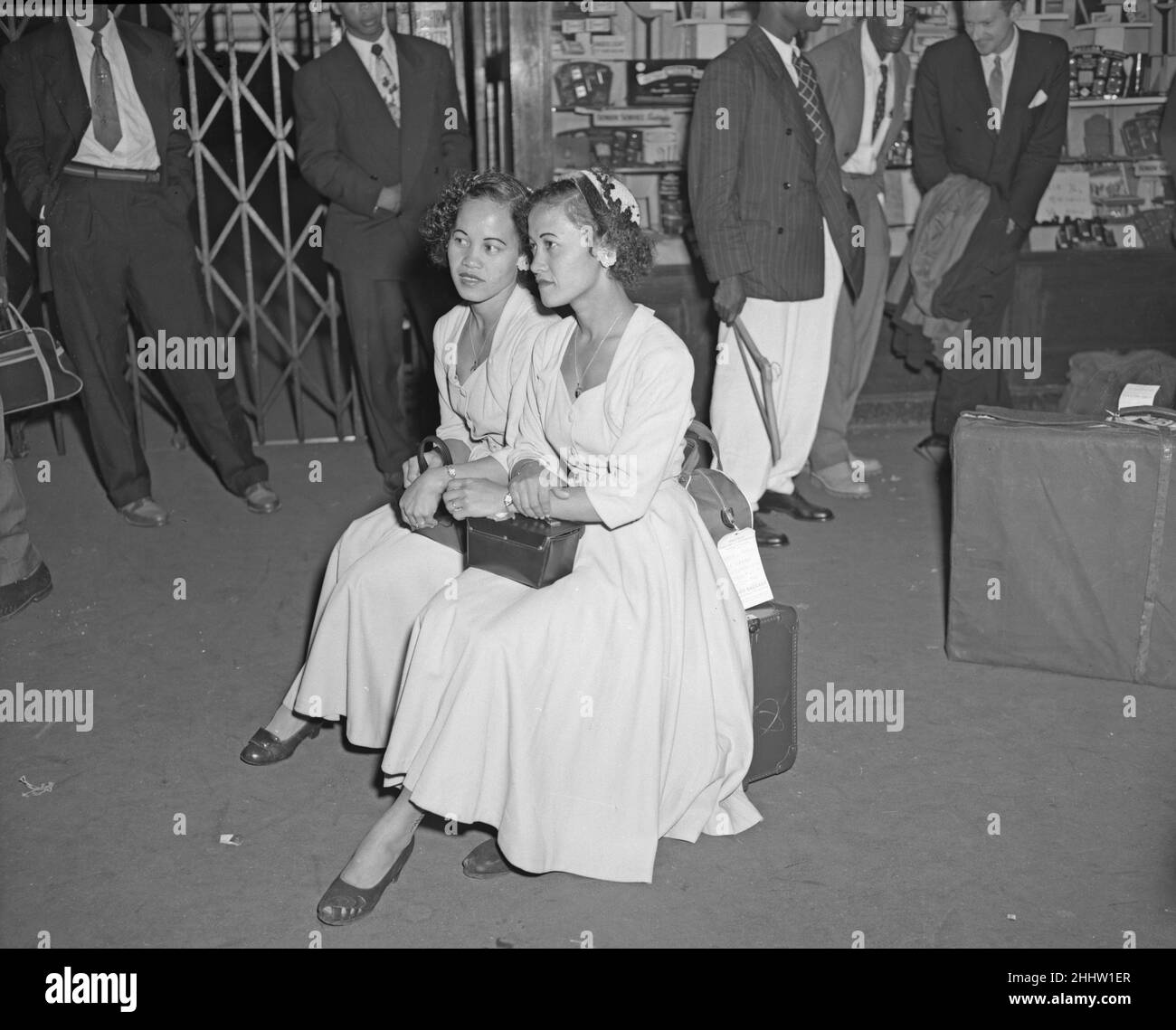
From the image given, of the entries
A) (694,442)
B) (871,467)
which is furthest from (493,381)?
(871,467)

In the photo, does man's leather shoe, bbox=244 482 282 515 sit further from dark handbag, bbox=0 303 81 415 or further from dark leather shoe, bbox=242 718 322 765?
dark leather shoe, bbox=242 718 322 765

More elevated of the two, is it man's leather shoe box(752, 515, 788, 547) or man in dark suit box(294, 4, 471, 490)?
man in dark suit box(294, 4, 471, 490)

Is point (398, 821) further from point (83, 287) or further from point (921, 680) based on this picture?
point (83, 287)

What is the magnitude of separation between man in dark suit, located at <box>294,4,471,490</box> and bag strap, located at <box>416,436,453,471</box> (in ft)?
7.39

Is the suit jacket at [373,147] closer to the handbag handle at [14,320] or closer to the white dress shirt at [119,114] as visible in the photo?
the white dress shirt at [119,114]

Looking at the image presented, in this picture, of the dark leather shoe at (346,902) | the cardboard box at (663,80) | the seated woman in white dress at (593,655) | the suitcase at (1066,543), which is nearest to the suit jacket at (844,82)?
the cardboard box at (663,80)

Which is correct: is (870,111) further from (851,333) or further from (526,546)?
(526,546)

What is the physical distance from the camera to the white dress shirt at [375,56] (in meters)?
5.28

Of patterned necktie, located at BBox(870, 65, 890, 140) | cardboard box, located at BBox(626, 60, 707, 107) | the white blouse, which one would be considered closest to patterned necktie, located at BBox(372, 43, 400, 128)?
cardboard box, located at BBox(626, 60, 707, 107)

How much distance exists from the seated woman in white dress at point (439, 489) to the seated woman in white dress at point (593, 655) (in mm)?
202

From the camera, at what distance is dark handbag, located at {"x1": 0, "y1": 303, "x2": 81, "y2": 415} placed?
13.9ft

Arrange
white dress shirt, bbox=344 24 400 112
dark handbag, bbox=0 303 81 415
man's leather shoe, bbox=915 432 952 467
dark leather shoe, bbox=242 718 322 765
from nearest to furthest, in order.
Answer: dark leather shoe, bbox=242 718 322 765 < dark handbag, bbox=0 303 81 415 < white dress shirt, bbox=344 24 400 112 < man's leather shoe, bbox=915 432 952 467

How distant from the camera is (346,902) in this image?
2.54 m
